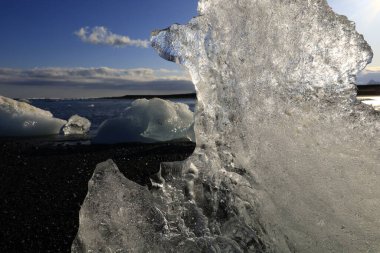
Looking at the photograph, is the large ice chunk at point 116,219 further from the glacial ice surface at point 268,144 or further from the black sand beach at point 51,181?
the black sand beach at point 51,181

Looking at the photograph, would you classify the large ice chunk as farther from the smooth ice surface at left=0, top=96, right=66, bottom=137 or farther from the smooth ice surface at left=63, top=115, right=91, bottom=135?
the smooth ice surface at left=63, top=115, right=91, bottom=135

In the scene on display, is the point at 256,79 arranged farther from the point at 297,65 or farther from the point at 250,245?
the point at 250,245

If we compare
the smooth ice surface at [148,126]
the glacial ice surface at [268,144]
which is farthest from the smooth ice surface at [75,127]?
the glacial ice surface at [268,144]

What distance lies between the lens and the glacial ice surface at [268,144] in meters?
2.45

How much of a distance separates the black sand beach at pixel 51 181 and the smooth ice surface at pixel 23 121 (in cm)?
269

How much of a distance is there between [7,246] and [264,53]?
8.32ft

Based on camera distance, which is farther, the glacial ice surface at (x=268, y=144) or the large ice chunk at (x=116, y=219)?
the glacial ice surface at (x=268, y=144)

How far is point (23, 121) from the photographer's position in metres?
12.3

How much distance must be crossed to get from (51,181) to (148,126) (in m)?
5.19

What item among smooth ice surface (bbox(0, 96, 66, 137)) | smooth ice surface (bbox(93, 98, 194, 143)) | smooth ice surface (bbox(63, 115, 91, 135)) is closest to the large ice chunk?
smooth ice surface (bbox(93, 98, 194, 143))

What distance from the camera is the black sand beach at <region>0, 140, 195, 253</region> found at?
3559 millimetres

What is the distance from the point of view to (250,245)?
254 cm

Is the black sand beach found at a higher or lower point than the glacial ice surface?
lower

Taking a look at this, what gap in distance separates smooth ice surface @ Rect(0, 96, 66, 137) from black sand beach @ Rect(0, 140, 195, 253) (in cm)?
269
